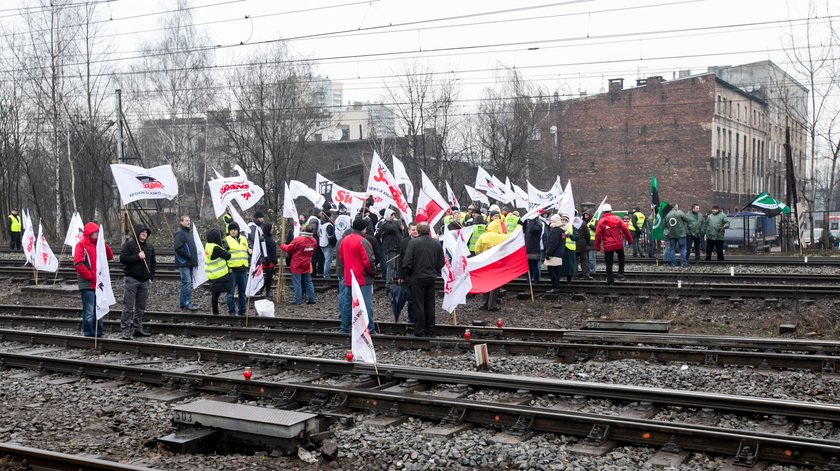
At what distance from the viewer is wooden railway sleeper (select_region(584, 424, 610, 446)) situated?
774cm

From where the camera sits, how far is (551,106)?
59531mm

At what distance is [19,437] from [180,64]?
44239 mm

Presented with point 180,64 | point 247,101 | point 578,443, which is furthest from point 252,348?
point 180,64

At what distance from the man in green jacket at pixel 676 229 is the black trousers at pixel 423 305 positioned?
37.7 feet

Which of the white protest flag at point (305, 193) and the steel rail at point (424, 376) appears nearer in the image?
the steel rail at point (424, 376)

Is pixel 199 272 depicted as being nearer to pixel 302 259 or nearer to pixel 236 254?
pixel 236 254

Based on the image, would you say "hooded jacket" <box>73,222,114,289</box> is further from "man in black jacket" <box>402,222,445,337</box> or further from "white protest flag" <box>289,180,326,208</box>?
"white protest flag" <box>289,180,326,208</box>

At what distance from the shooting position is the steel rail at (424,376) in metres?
8.26

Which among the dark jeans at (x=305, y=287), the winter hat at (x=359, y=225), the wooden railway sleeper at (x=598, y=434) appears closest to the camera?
the wooden railway sleeper at (x=598, y=434)

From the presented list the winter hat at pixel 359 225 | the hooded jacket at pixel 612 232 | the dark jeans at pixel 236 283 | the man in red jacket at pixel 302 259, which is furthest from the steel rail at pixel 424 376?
the hooded jacket at pixel 612 232

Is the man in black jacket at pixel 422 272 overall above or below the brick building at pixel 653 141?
below

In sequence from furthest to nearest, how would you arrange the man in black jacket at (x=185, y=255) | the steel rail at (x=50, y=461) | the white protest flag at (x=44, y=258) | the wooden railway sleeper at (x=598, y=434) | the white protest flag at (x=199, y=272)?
the white protest flag at (x=44, y=258), the white protest flag at (x=199, y=272), the man in black jacket at (x=185, y=255), the wooden railway sleeper at (x=598, y=434), the steel rail at (x=50, y=461)

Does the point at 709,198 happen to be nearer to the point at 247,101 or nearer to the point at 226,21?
the point at 247,101

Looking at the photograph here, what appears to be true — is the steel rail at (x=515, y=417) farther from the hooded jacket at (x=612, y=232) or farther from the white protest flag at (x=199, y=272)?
the hooded jacket at (x=612, y=232)
